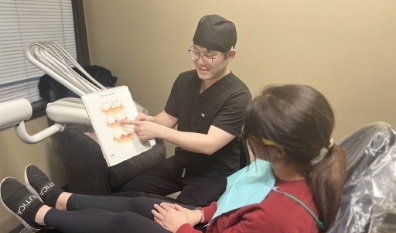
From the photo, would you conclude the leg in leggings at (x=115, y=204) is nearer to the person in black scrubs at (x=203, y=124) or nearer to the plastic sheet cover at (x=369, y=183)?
the person in black scrubs at (x=203, y=124)

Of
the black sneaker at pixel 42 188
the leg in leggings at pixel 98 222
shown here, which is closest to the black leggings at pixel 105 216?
the leg in leggings at pixel 98 222

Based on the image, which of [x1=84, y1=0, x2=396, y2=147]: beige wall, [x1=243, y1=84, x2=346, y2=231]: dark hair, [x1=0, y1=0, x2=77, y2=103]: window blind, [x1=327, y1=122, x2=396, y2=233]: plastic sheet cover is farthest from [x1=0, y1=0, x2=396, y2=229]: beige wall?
[x1=243, y1=84, x2=346, y2=231]: dark hair

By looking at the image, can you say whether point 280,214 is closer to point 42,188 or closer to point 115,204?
point 115,204

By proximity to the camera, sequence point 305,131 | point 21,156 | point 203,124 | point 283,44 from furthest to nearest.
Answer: point 283,44 → point 21,156 → point 203,124 → point 305,131

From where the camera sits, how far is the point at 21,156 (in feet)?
5.91

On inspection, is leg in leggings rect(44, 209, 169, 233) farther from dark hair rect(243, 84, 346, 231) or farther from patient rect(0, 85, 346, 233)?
dark hair rect(243, 84, 346, 231)

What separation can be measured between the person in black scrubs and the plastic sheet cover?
51 cm

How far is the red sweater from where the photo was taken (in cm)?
78

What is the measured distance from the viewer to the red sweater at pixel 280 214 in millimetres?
785

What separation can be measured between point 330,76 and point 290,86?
122cm

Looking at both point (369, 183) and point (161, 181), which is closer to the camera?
point (369, 183)

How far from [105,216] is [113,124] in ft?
1.24

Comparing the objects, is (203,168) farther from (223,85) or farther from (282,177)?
(282,177)

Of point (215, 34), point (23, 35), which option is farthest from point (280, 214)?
point (23, 35)
